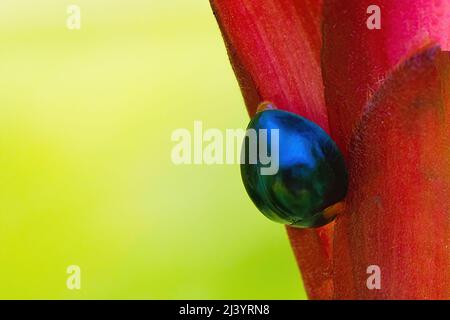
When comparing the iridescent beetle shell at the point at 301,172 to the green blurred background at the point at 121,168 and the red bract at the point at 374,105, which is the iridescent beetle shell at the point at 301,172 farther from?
the green blurred background at the point at 121,168

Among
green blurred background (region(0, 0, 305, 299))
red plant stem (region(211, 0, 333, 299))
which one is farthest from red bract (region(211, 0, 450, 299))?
green blurred background (region(0, 0, 305, 299))

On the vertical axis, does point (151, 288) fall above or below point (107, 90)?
below

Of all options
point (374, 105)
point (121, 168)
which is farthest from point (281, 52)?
point (121, 168)

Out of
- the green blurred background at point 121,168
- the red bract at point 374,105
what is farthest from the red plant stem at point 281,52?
the green blurred background at point 121,168

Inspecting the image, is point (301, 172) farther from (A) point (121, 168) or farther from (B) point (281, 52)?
(A) point (121, 168)

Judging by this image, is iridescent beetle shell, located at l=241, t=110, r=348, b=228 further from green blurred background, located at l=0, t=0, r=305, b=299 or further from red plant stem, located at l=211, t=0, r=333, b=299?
green blurred background, located at l=0, t=0, r=305, b=299
